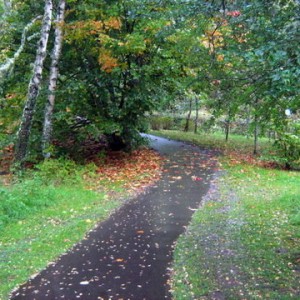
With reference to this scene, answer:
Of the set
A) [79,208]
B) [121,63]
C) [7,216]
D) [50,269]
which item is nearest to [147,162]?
[121,63]

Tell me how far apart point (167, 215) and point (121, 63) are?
5.94 meters

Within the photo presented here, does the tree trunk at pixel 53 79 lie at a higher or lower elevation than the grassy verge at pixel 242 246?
higher

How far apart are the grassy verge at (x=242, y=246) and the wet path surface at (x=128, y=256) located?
0.30m

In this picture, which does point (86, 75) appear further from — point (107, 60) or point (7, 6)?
point (7, 6)

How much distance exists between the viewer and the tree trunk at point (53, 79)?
12.0 m

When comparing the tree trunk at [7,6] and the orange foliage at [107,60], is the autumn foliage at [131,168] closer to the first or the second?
the orange foliage at [107,60]

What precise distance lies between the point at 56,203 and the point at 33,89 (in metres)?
4.08

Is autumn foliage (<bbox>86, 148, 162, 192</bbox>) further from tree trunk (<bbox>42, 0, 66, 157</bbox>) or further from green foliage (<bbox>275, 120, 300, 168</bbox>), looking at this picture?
green foliage (<bbox>275, 120, 300, 168</bbox>)

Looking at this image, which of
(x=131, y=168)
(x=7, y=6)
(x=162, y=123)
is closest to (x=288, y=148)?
(x=131, y=168)

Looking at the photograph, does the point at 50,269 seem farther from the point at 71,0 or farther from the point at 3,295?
the point at 71,0

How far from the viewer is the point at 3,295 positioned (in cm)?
500

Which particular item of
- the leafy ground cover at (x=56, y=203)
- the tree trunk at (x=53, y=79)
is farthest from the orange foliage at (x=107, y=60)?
the leafy ground cover at (x=56, y=203)

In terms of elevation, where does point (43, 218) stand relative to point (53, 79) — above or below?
below

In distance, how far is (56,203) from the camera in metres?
9.11
